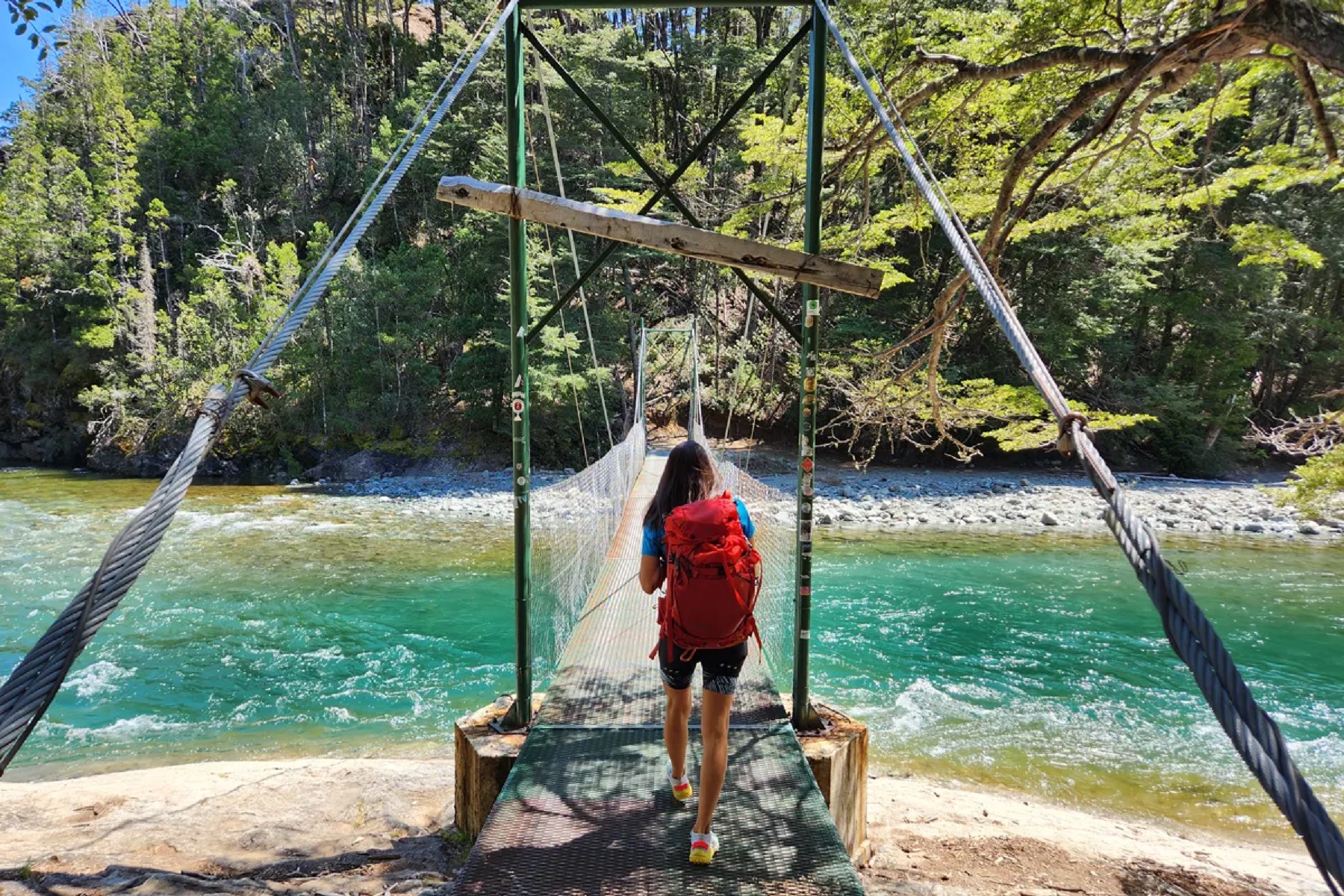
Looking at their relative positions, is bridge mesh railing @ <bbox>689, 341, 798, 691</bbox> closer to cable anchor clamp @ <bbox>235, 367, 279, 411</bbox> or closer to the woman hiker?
the woman hiker

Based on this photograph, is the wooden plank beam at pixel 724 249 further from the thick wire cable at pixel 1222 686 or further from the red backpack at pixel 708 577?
the thick wire cable at pixel 1222 686

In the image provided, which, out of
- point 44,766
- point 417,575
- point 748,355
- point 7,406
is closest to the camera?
point 44,766

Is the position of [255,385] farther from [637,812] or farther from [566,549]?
[566,549]

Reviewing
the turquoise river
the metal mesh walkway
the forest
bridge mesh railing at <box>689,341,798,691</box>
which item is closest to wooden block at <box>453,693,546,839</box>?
the metal mesh walkway

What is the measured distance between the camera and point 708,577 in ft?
4.93

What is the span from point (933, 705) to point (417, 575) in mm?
4883

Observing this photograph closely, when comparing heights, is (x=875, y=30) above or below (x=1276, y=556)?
above

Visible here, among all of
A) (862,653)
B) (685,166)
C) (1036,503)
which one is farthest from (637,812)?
(1036,503)

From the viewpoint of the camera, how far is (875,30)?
455cm

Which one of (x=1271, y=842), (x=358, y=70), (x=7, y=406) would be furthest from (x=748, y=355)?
(x=7, y=406)

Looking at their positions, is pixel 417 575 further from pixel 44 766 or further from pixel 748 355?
pixel 748 355

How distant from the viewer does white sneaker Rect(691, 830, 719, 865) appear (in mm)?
1487

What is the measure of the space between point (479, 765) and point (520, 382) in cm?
106

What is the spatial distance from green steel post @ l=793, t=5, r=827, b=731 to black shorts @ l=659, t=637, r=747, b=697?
23.1 inches
